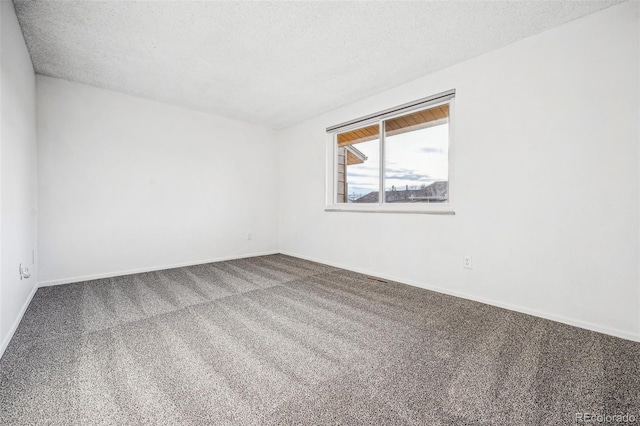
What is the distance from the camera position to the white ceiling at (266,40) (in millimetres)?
1971

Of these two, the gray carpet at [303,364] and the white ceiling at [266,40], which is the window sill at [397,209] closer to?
the gray carpet at [303,364]

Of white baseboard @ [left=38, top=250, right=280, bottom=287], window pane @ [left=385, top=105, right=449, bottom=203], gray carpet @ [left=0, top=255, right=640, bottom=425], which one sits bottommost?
gray carpet @ [left=0, top=255, right=640, bottom=425]

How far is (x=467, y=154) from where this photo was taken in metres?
2.67

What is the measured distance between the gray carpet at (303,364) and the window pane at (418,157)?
3.85 feet

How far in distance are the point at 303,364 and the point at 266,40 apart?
2435 mm

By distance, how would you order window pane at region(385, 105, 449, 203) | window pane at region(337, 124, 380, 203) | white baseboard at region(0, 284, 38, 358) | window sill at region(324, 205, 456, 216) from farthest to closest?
window pane at region(337, 124, 380, 203) < window pane at region(385, 105, 449, 203) < window sill at region(324, 205, 456, 216) < white baseboard at region(0, 284, 38, 358)

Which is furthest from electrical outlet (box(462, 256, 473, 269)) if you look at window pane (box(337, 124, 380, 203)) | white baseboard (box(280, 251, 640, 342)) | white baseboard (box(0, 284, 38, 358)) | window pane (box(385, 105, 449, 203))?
white baseboard (box(0, 284, 38, 358))

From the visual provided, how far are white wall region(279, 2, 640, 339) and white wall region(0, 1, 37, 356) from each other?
10.8 feet

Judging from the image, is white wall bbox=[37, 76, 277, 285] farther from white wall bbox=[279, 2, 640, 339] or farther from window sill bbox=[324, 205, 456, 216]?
white wall bbox=[279, 2, 640, 339]

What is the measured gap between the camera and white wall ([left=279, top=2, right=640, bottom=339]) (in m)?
1.91

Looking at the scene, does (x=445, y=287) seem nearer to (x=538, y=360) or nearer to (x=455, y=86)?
(x=538, y=360)

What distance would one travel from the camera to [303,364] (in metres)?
1.58

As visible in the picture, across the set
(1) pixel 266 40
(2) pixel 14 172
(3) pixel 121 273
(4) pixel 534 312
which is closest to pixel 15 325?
(2) pixel 14 172

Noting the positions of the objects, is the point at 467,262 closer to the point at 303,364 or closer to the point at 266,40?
the point at 303,364
